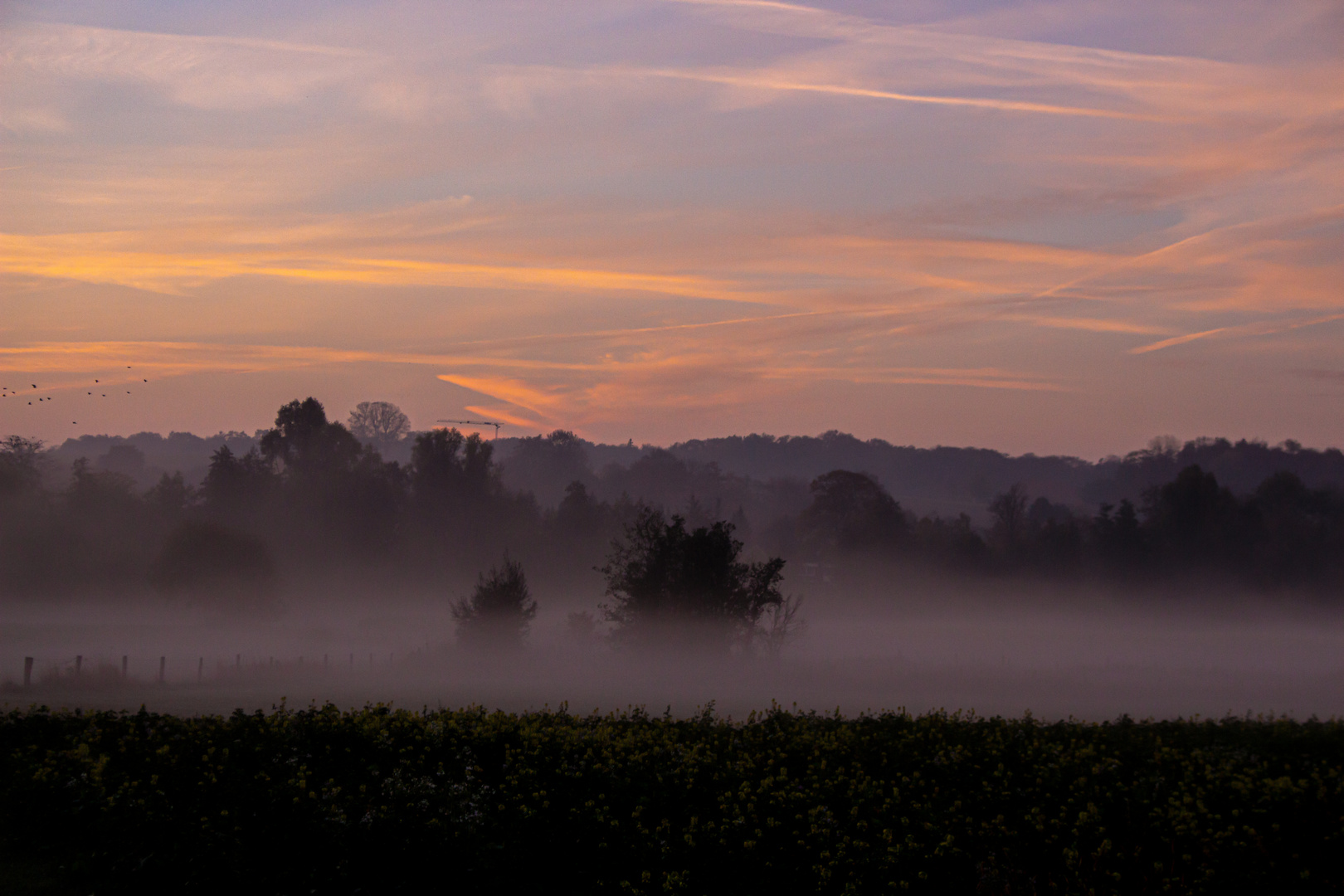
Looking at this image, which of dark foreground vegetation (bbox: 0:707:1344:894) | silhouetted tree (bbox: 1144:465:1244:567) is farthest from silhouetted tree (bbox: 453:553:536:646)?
silhouetted tree (bbox: 1144:465:1244:567)

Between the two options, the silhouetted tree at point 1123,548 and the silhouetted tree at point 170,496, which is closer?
the silhouetted tree at point 170,496

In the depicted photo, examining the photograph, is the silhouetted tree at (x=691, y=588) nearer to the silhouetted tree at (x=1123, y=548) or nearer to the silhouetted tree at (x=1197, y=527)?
the silhouetted tree at (x=1123, y=548)

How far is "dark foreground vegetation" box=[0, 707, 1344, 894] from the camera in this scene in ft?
38.7

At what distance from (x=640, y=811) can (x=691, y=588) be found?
2627 centimetres

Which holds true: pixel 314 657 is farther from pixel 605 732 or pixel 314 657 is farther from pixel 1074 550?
pixel 1074 550

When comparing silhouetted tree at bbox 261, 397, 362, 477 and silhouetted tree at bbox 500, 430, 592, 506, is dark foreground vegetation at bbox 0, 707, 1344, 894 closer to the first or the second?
silhouetted tree at bbox 261, 397, 362, 477

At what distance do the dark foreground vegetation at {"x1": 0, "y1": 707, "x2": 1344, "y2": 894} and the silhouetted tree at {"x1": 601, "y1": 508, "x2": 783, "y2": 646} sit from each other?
22729 millimetres

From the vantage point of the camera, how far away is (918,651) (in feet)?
246

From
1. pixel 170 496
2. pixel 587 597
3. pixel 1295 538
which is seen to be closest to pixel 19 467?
pixel 170 496

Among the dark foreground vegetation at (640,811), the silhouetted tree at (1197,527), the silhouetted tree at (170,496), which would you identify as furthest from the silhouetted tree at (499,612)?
the silhouetted tree at (1197,527)

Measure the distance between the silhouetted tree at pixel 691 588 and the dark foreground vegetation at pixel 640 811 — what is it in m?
22.7

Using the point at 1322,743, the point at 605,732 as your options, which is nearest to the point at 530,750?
the point at 605,732

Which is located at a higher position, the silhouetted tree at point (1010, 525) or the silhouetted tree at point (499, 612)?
the silhouetted tree at point (1010, 525)

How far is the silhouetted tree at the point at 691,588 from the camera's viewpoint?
129ft
